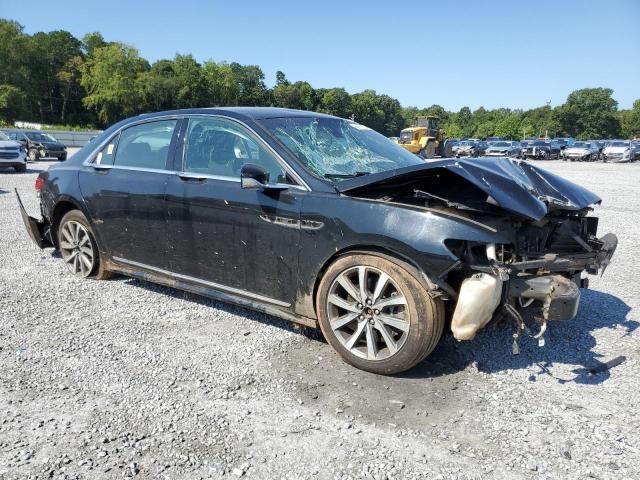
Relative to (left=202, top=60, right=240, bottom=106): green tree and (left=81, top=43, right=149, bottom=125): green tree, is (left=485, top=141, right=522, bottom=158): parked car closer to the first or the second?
(left=81, top=43, right=149, bottom=125): green tree

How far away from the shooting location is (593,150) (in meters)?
39.1

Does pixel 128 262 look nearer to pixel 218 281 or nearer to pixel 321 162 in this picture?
pixel 218 281

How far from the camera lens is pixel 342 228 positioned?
3.17 m

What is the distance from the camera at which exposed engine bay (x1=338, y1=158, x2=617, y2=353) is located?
289 centimetres

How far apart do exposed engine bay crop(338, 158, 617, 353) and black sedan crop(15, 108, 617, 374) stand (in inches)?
0.4

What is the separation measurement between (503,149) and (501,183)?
37449 millimetres

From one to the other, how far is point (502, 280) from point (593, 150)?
42.6 meters

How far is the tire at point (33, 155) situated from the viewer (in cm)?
2355

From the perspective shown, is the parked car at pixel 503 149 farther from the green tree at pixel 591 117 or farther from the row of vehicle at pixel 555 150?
the green tree at pixel 591 117

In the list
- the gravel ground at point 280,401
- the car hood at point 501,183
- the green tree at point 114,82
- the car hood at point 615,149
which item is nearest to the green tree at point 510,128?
the car hood at point 615,149

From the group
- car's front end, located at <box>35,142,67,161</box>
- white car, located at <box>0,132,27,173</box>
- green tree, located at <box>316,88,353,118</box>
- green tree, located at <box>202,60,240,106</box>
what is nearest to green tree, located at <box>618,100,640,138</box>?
green tree, located at <box>316,88,353,118</box>

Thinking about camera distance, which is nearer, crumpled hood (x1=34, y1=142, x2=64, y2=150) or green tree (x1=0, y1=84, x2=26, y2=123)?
crumpled hood (x1=34, y1=142, x2=64, y2=150)

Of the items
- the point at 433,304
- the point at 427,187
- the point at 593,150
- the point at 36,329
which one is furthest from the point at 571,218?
the point at 593,150

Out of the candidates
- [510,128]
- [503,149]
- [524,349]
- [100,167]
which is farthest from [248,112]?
[510,128]
